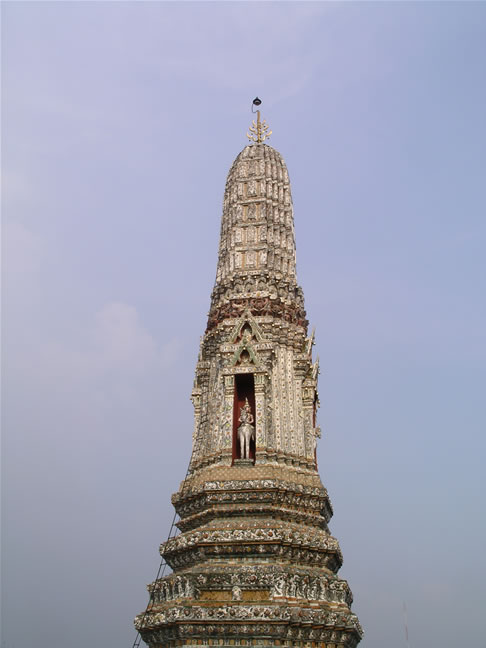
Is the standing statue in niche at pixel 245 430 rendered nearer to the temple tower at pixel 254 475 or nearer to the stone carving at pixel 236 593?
the temple tower at pixel 254 475

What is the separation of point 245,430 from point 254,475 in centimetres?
155

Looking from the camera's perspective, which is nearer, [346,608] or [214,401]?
[346,608]

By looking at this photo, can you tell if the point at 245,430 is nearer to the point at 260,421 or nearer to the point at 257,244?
the point at 260,421

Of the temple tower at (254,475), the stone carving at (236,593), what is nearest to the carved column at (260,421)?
the temple tower at (254,475)

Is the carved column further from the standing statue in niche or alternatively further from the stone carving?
the stone carving

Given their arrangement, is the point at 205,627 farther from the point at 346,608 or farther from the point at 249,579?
the point at 346,608

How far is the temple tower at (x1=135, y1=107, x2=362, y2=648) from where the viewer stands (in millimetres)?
15922

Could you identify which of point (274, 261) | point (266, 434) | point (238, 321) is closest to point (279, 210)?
point (274, 261)

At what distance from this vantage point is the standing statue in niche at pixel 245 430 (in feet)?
63.5

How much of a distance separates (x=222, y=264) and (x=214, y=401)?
16.7 feet

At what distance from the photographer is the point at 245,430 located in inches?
771

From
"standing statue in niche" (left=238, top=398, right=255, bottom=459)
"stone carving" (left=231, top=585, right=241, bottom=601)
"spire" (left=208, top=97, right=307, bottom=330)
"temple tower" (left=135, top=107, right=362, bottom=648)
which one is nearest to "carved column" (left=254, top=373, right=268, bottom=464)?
"temple tower" (left=135, top=107, right=362, bottom=648)

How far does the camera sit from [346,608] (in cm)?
1659

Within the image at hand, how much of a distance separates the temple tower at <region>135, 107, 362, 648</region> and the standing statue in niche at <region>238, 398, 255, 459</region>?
3 centimetres
